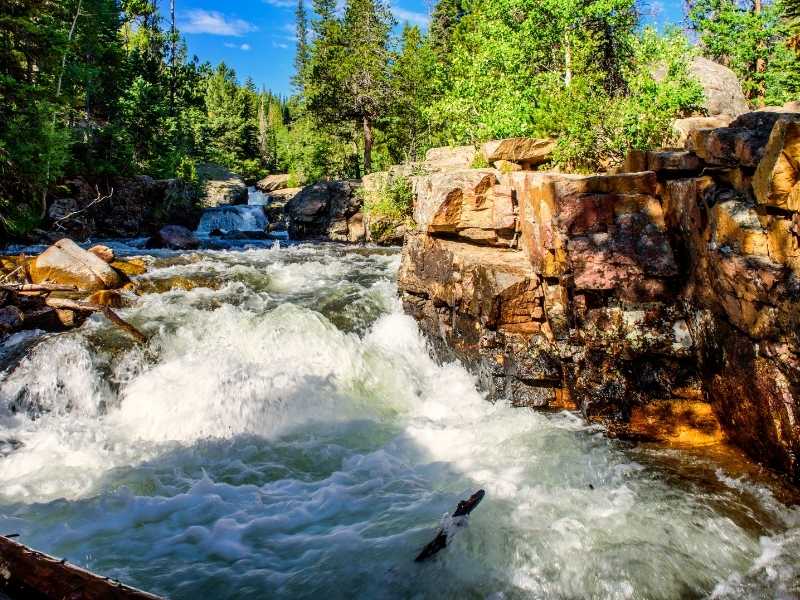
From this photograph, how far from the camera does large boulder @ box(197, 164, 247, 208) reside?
3688cm

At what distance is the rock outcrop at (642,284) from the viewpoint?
520 cm

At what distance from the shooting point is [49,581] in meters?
2.36

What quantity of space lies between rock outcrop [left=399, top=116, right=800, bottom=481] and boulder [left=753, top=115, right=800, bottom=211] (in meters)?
0.01

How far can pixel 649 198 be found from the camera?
23.7 feet

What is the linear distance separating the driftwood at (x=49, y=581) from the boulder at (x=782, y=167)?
238 inches

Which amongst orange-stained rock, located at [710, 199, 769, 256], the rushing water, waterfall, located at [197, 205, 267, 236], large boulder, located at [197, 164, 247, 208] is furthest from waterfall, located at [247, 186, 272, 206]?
orange-stained rock, located at [710, 199, 769, 256]

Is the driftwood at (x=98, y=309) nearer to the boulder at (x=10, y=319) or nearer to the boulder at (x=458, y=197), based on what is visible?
the boulder at (x=10, y=319)

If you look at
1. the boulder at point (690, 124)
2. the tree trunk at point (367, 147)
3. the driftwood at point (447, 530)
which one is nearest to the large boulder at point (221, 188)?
the tree trunk at point (367, 147)

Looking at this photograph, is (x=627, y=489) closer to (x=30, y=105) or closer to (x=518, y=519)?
(x=518, y=519)

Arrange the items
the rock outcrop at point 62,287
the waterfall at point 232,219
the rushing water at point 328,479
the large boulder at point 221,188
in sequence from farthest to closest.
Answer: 1. the large boulder at point 221,188
2. the waterfall at point 232,219
3. the rock outcrop at point 62,287
4. the rushing water at point 328,479

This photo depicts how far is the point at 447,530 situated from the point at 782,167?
16.0ft

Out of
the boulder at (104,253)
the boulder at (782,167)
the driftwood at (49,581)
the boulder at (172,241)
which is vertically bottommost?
the driftwood at (49,581)

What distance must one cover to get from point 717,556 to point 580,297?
3.69m

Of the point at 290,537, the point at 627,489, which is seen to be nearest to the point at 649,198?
the point at 627,489
